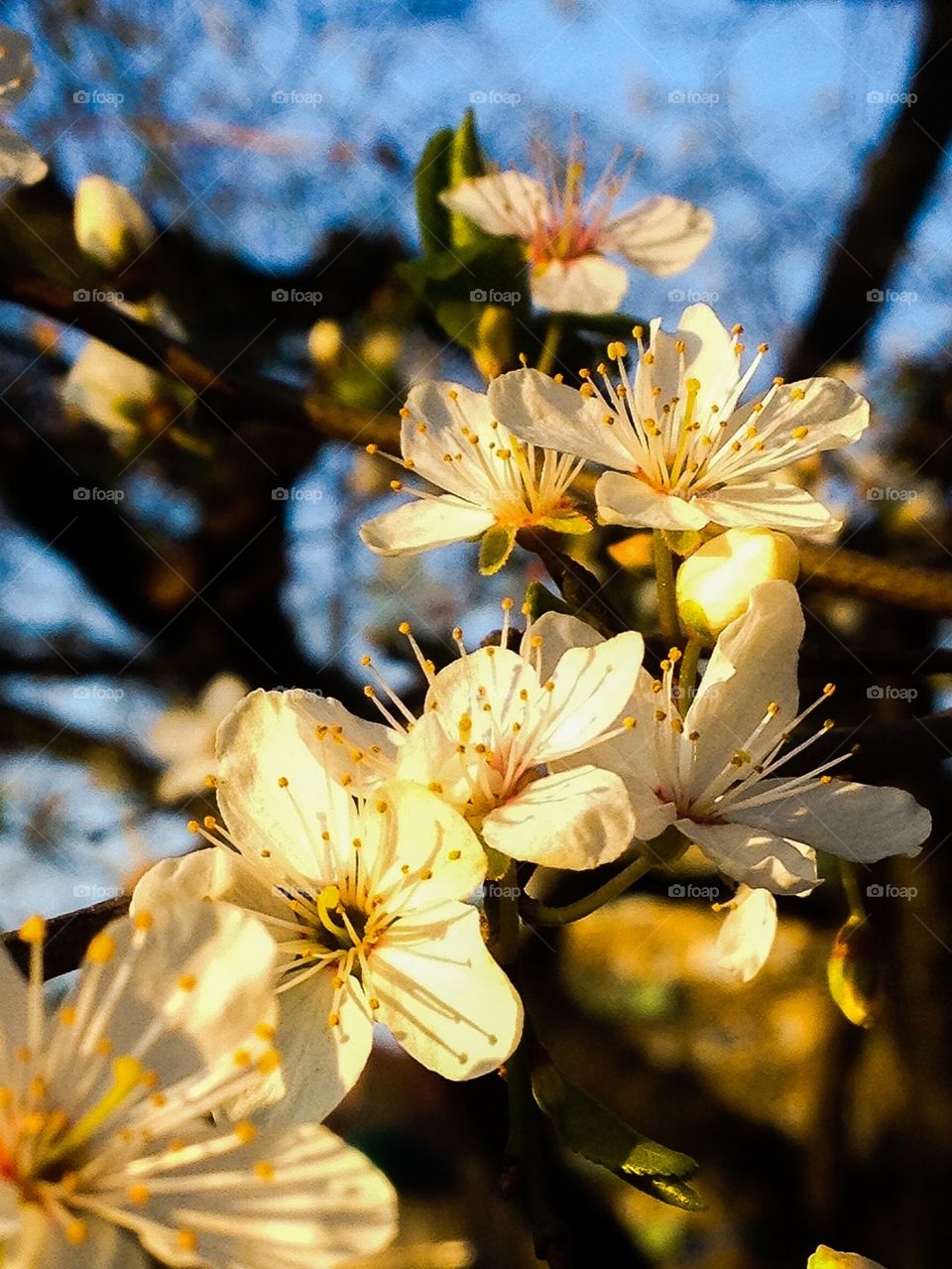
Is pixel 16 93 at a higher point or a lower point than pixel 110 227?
higher

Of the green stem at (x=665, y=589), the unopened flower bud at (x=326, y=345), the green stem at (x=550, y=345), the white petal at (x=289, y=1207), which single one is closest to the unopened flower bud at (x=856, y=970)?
the green stem at (x=665, y=589)

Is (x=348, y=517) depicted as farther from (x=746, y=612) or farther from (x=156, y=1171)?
(x=156, y=1171)

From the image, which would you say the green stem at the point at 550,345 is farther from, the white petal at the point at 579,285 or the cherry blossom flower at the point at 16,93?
the cherry blossom flower at the point at 16,93

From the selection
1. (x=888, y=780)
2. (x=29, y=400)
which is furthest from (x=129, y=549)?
(x=888, y=780)

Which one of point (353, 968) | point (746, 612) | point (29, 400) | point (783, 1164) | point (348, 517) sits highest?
point (746, 612)

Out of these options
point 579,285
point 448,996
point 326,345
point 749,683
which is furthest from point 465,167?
point 448,996

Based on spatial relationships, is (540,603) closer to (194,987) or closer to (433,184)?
(194,987)

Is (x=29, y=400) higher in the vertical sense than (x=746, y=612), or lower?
lower
